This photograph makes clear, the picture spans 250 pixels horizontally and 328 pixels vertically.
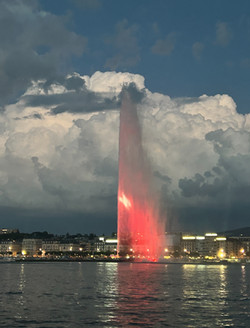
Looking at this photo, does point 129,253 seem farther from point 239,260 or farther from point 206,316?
point 206,316

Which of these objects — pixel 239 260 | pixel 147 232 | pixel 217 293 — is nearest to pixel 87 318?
pixel 217 293

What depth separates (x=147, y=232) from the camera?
125250 mm

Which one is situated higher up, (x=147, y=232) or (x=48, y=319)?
(x=147, y=232)

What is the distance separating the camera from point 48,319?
31.1 meters

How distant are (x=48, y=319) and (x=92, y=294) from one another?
49.8 ft

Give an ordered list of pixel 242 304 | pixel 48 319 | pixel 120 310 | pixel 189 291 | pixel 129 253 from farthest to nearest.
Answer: pixel 129 253, pixel 189 291, pixel 242 304, pixel 120 310, pixel 48 319

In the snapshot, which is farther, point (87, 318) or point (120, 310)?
point (120, 310)

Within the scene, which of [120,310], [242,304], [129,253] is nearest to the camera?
[120,310]

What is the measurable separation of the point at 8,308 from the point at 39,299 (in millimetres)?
5885

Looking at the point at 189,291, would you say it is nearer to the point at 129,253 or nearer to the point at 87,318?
the point at 87,318

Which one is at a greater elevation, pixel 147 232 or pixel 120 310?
pixel 147 232

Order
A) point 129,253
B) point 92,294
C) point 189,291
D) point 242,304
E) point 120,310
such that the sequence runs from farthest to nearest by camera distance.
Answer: point 129,253, point 189,291, point 92,294, point 242,304, point 120,310

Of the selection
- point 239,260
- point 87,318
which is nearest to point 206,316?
point 87,318

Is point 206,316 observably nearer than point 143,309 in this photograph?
Yes
